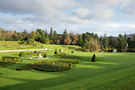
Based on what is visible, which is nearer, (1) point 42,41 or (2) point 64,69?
(2) point 64,69

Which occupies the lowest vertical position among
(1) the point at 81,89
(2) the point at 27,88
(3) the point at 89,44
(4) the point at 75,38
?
(2) the point at 27,88

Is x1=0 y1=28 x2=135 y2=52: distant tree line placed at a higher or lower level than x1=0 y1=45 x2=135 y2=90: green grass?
higher

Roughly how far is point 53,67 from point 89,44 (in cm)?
4261

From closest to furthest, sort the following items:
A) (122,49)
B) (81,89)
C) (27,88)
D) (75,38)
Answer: (81,89) → (27,88) → (122,49) → (75,38)

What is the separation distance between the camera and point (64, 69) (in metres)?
12.7

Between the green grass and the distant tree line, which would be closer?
the green grass

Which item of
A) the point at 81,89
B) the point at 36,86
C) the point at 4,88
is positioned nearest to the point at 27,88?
the point at 36,86

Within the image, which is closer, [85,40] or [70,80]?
[70,80]

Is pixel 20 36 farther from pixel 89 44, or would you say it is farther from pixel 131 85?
pixel 131 85

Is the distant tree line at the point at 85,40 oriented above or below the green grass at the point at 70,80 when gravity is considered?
above

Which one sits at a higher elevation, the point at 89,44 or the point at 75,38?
the point at 75,38

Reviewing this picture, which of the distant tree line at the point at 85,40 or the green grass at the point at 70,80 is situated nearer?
the green grass at the point at 70,80

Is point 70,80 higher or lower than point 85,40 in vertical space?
lower

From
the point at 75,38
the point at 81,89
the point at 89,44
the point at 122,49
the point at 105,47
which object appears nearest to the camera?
the point at 81,89
